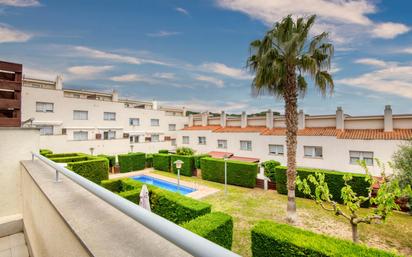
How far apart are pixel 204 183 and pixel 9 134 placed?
641 inches

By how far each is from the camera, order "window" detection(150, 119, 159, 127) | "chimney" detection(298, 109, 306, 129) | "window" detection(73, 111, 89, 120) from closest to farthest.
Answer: "chimney" detection(298, 109, 306, 129) → "window" detection(73, 111, 89, 120) → "window" detection(150, 119, 159, 127)

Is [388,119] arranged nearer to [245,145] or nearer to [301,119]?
[301,119]

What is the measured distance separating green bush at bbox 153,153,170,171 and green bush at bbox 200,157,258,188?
5.78m

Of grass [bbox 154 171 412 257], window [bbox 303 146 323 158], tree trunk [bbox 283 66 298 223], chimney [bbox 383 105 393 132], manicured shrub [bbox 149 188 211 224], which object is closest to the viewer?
manicured shrub [bbox 149 188 211 224]

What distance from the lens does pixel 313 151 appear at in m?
22.6

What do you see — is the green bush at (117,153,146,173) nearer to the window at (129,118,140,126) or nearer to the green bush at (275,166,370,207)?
the window at (129,118,140,126)

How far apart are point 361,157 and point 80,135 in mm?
35121

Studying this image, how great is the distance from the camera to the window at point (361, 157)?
19250mm

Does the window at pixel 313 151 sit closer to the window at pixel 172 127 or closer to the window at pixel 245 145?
the window at pixel 245 145

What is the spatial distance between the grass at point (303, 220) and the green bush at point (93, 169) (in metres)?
9.80

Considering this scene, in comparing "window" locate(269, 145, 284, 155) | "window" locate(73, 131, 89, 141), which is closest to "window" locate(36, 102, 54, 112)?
"window" locate(73, 131, 89, 141)

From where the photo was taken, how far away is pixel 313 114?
2573 cm

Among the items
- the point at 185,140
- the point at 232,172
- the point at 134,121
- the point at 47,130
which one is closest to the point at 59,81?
the point at 47,130

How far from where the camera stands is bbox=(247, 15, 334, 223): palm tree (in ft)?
39.6
